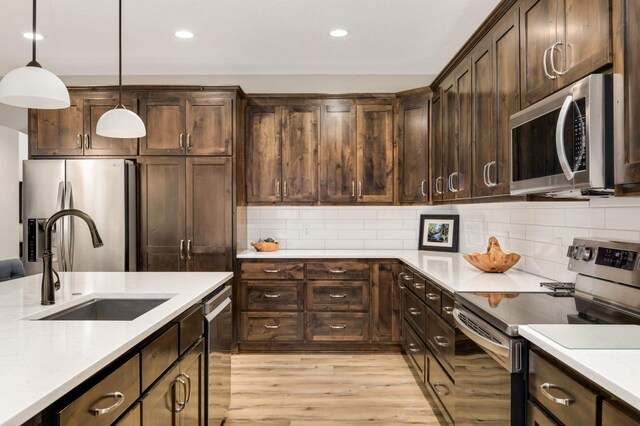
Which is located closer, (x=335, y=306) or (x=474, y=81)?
(x=474, y=81)

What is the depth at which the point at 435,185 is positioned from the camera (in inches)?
159

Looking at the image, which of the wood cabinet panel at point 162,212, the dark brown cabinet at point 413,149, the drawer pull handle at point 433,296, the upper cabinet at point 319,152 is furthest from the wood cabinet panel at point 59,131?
the drawer pull handle at point 433,296

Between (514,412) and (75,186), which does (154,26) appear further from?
(514,412)

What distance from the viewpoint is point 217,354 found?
2502 mm

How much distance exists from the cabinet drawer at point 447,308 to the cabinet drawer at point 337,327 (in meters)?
1.60

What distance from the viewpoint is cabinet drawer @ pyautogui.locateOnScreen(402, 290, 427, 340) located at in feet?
10.1

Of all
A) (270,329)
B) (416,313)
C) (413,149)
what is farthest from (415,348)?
(413,149)

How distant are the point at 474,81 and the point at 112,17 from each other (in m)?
2.61

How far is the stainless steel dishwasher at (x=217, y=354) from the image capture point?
2.34 meters

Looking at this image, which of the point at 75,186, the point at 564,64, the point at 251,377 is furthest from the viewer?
the point at 75,186

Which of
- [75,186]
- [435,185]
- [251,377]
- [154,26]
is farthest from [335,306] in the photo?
[154,26]

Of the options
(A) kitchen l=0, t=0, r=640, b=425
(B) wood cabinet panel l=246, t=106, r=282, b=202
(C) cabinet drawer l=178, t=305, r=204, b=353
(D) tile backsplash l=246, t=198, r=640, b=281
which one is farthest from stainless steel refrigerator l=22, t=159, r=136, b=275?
(C) cabinet drawer l=178, t=305, r=204, b=353

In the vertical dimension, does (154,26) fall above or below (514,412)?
above

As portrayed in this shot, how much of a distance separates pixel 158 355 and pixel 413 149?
3.18 m
